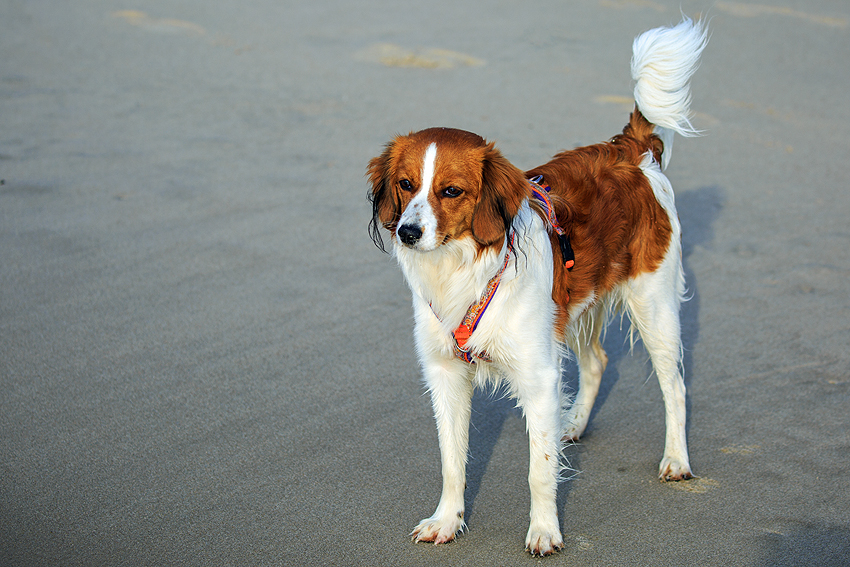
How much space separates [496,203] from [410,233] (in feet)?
1.29

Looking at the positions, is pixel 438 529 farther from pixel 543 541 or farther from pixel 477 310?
pixel 477 310

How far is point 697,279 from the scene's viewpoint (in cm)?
555

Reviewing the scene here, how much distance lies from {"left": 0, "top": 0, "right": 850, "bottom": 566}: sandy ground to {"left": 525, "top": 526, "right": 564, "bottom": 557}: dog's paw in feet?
0.16

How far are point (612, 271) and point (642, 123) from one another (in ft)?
3.15

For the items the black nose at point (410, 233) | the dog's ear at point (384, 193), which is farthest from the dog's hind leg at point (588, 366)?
the black nose at point (410, 233)

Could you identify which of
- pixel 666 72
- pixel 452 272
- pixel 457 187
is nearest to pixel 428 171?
pixel 457 187

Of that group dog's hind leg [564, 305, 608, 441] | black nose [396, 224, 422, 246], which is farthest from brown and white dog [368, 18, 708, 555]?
dog's hind leg [564, 305, 608, 441]

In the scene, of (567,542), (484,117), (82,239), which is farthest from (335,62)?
(567,542)

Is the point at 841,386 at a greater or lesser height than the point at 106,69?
lesser

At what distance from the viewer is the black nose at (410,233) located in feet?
8.61

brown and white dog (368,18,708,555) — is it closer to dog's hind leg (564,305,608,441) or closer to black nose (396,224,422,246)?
black nose (396,224,422,246)

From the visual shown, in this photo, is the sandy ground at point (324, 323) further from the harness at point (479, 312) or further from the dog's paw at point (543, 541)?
the harness at point (479, 312)

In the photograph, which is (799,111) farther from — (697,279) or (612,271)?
(612,271)

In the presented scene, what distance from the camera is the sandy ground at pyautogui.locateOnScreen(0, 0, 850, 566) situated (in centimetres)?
308
